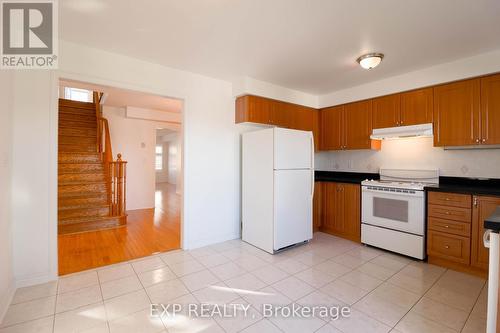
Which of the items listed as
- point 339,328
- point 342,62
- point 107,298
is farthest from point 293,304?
point 342,62

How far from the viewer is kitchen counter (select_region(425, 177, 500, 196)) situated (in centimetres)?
242

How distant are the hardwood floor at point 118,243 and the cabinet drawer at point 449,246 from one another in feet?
10.8

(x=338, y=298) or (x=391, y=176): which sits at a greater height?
(x=391, y=176)

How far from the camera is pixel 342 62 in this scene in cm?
288

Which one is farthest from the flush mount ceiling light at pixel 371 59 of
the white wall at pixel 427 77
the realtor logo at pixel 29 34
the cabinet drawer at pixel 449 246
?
the realtor logo at pixel 29 34

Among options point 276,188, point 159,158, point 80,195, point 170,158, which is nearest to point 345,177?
point 276,188

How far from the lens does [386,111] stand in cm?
344

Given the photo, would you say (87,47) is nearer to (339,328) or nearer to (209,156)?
(209,156)

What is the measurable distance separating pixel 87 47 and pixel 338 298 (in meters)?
3.59

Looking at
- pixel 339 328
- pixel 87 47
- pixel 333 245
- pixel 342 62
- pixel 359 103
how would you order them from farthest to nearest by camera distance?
1. pixel 359 103
2. pixel 333 245
3. pixel 342 62
4. pixel 87 47
5. pixel 339 328

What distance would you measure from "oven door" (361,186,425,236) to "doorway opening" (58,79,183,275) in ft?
8.91

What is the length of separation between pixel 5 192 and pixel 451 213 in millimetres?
4445

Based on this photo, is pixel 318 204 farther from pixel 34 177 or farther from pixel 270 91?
pixel 34 177

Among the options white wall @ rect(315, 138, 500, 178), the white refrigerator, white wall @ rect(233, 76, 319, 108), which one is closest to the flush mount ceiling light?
the white refrigerator
